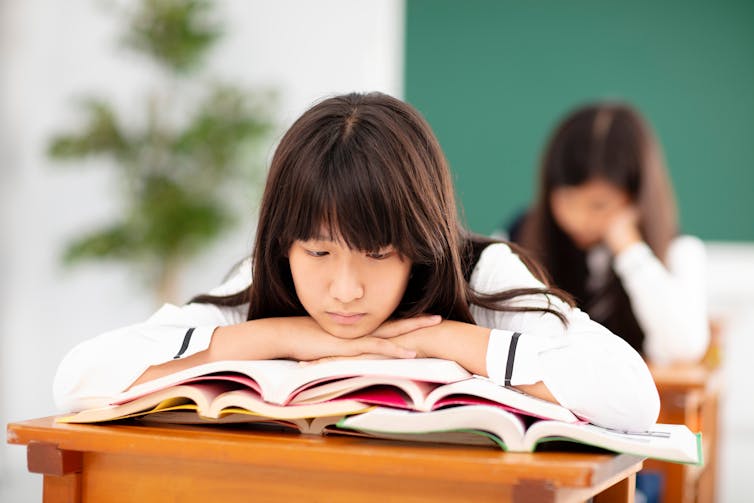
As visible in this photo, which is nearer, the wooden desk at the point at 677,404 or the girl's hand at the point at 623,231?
the wooden desk at the point at 677,404

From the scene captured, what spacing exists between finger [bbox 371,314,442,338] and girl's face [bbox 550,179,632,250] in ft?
5.63

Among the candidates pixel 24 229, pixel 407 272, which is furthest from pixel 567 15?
pixel 407 272

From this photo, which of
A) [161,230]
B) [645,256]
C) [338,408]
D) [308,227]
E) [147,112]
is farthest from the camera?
[147,112]

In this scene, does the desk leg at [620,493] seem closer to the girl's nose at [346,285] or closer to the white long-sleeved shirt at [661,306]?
the girl's nose at [346,285]

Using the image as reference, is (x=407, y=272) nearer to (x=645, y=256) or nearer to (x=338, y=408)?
(x=338, y=408)

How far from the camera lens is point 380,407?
0.96 metres

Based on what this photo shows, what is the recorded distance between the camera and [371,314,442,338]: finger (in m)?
1.14

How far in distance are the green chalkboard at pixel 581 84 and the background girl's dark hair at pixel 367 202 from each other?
3.77m

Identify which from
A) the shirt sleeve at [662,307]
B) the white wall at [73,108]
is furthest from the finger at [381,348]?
the white wall at [73,108]

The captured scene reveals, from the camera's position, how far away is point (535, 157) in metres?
4.98

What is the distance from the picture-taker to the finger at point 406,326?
3.74 ft

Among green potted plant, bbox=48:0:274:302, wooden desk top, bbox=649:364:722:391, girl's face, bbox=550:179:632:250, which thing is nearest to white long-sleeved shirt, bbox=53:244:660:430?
wooden desk top, bbox=649:364:722:391

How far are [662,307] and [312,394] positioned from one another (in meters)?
Result: 1.94

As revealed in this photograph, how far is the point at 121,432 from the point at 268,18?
173 inches
